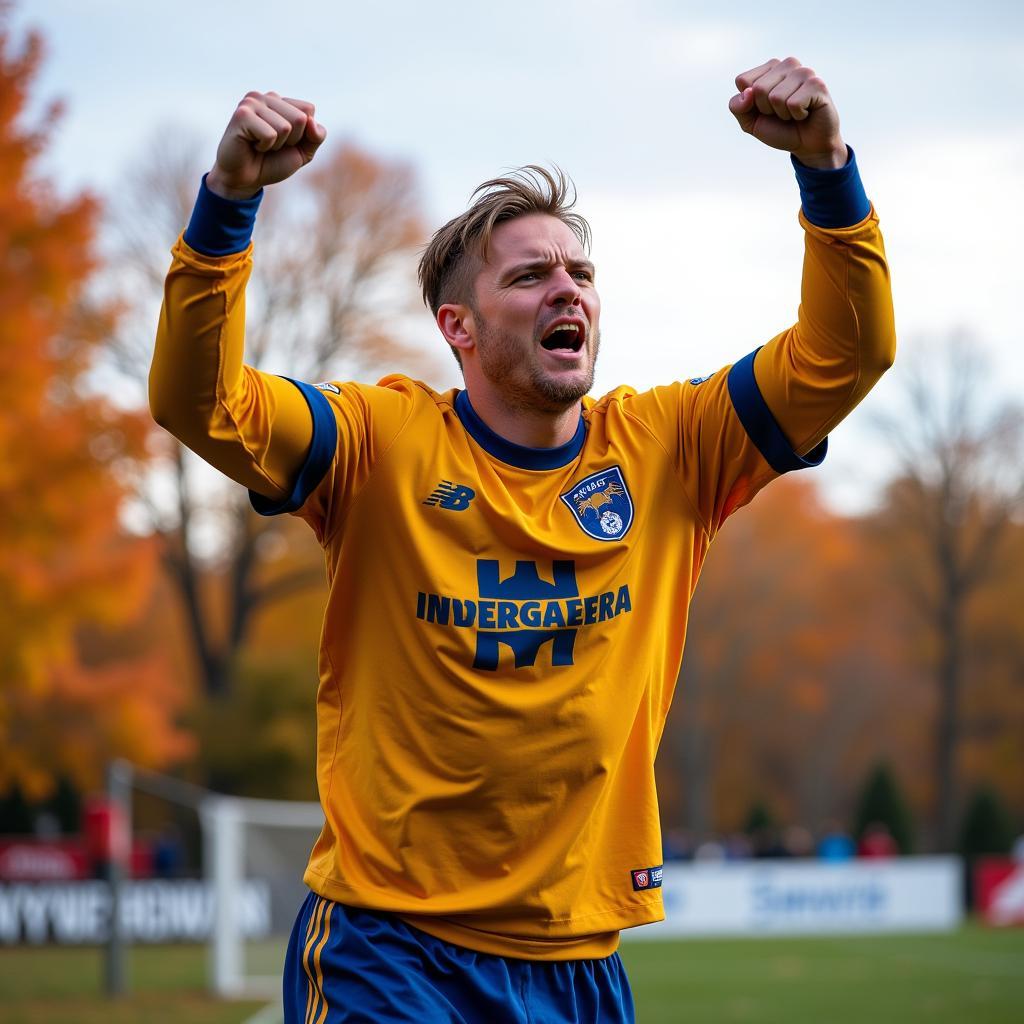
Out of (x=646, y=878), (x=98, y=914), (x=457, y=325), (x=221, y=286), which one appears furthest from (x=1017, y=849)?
(x=221, y=286)

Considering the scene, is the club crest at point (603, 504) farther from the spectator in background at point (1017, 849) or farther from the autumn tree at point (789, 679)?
the autumn tree at point (789, 679)

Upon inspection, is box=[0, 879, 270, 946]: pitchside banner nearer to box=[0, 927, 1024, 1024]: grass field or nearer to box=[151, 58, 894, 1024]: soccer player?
box=[0, 927, 1024, 1024]: grass field

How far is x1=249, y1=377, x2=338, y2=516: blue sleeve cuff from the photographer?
11.1 feet

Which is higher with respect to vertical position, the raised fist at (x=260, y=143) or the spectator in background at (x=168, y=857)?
the raised fist at (x=260, y=143)

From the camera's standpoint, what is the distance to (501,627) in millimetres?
3465

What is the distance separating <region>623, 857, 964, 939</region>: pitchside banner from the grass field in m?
3.33

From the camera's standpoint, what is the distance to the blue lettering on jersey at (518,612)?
11.4ft

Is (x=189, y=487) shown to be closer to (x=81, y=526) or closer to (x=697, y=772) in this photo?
(x=81, y=526)

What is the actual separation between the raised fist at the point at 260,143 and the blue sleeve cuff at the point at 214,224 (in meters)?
0.02

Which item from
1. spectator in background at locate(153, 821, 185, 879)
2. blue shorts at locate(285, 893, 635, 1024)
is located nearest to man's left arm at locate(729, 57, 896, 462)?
blue shorts at locate(285, 893, 635, 1024)

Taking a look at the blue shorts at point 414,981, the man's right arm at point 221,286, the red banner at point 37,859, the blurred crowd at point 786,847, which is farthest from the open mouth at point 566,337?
the blurred crowd at point 786,847

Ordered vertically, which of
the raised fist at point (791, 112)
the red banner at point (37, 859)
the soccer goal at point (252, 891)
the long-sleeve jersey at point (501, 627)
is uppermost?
the raised fist at point (791, 112)

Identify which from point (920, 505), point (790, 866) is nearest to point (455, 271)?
point (790, 866)

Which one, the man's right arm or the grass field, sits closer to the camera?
the man's right arm
